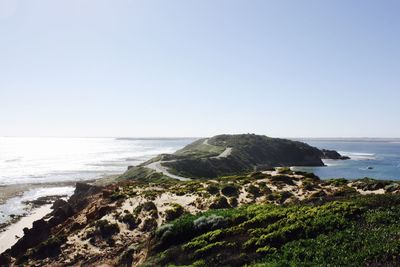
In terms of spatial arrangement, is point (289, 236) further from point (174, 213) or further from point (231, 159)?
point (231, 159)

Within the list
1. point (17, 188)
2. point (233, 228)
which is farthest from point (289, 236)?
point (17, 188)

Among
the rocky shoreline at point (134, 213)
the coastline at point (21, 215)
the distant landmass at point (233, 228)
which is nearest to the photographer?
the distant landmass at point (233, 228)

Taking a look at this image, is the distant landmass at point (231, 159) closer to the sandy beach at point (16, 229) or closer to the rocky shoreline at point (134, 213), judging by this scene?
the sandy beach at point (16, 229)

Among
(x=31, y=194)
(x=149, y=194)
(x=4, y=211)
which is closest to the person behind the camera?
(x=149, y=194)

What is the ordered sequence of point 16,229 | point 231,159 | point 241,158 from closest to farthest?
1. point 16,229
2. point 231,159
3. point 241,158

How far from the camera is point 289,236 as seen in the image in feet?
76.5

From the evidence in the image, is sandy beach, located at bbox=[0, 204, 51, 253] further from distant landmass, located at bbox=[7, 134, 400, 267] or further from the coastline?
distant landmass, located at bbox=[7, 134, 400, 267]

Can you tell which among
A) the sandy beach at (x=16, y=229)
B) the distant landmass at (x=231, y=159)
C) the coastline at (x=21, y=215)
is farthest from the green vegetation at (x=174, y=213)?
the distant landmass at (x=231, y=159)

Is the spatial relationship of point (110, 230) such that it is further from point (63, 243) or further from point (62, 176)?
point (62, 176)

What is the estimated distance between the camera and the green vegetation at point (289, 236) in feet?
64.4

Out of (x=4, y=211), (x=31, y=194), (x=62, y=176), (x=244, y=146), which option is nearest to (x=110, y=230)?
(x=4, y=211)

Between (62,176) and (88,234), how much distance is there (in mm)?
115922

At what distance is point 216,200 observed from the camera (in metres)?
44.3

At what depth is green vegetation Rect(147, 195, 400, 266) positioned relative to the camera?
1962cm
